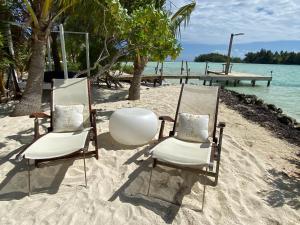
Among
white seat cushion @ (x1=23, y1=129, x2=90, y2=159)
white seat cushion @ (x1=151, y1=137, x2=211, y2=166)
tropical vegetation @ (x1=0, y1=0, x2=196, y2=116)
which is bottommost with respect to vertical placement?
white seat cushion @ (x1=23, y1=129, x2=90, y2=159)

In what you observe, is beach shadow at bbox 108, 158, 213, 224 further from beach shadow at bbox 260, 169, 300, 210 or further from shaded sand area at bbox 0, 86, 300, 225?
beach shadow at bbox 260, 169, 300, 210

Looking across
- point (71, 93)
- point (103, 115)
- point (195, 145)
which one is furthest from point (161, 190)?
point (103, 115)

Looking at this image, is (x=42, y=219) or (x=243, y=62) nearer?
(x=42, y=219)

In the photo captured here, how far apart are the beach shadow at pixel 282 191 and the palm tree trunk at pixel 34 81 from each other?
18.4 feet

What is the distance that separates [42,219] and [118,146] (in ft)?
6.70

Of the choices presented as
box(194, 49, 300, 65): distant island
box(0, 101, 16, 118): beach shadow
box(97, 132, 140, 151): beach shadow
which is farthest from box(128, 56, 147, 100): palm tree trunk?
box(194, 49, 300, 65): distant island

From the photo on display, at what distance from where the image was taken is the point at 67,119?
4.25 m

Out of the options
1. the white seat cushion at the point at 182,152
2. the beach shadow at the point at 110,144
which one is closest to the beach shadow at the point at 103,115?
the beach shadow at the point at 110,144

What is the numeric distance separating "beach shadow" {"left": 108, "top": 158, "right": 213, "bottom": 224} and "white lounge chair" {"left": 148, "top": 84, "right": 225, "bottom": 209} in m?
0.25

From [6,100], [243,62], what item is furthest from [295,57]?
[6,100]

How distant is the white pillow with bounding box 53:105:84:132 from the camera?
4203 mm

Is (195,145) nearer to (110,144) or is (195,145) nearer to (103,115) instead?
(110,144)

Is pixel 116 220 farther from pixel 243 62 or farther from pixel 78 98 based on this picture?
pixel 243 62

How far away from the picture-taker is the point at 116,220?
2795mm
